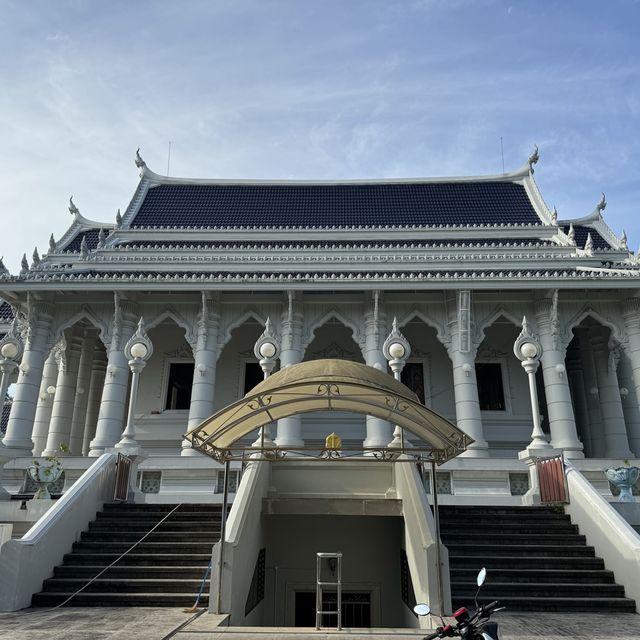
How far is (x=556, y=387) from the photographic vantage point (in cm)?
1505

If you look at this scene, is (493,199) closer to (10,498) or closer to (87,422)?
(87,422)

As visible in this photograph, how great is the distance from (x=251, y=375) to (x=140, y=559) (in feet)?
32.1

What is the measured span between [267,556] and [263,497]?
4.32 ft

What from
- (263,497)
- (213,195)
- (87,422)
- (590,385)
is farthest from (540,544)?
(213,195)

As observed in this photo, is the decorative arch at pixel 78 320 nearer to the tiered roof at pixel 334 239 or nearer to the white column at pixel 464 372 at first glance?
the tiered roof at pixel 334 239

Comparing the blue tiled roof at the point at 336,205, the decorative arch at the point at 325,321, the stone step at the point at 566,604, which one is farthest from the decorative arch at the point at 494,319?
the stone step at the point at 566,604

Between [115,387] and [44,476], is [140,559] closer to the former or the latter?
[44,476]

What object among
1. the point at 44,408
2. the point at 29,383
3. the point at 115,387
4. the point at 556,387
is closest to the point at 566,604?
the point at 556,387

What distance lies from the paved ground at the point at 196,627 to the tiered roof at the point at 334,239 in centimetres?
952

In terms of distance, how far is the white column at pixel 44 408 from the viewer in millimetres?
17359

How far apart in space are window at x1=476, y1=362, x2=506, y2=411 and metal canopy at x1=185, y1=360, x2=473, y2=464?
1048 cm

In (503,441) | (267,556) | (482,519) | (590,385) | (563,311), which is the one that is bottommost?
(267,556)

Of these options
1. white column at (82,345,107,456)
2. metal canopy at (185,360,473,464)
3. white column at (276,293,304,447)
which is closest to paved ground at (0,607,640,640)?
metal canopy at (185,360,473,464)

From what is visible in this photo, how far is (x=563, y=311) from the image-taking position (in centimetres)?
1619
